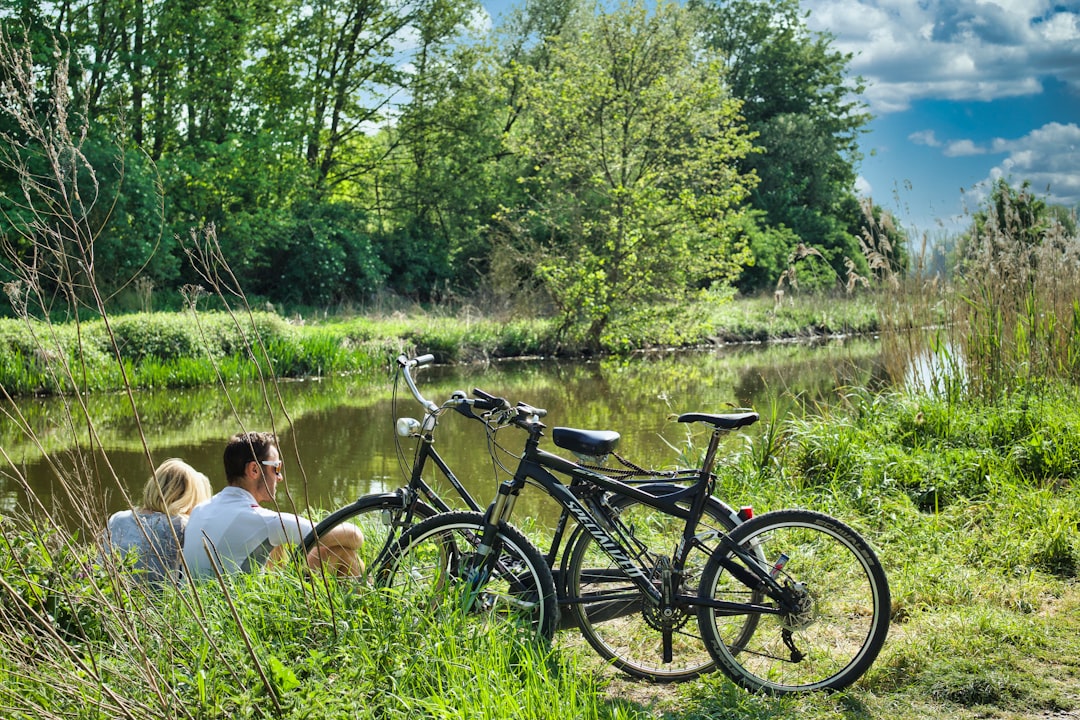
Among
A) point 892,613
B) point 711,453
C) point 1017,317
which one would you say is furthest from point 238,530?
point 1017,317

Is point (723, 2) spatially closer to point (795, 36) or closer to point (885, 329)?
point (795, 36)

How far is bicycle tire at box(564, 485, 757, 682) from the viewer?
362 centimetres

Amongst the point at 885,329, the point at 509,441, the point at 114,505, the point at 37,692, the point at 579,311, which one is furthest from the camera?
the point at 579,311

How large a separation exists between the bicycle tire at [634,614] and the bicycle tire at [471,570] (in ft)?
0.78

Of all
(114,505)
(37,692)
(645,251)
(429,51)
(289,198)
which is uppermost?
(429,51)

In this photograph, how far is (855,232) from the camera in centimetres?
4359

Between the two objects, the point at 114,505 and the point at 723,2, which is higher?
the point at 723,2

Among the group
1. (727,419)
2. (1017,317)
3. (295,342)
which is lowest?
(295,342)

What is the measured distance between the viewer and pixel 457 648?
312 cm

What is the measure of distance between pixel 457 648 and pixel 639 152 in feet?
55.5

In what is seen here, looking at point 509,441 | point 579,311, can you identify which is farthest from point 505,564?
point 579,311

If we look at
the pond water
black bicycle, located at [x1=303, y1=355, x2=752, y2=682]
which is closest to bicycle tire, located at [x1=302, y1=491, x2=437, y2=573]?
black bicycle, located at [x1=303, y1=355, x2=752, y2=682]

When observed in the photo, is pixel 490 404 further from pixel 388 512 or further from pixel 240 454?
pixel 240 454

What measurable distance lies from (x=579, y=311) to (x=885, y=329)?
12609 millimetres
